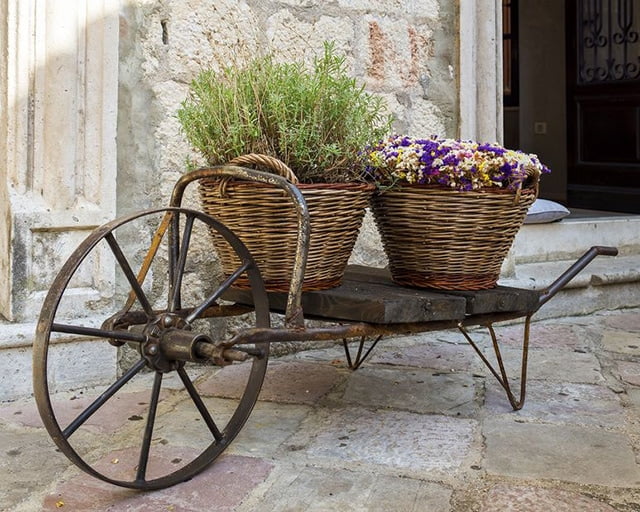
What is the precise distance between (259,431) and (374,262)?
1.43 meters

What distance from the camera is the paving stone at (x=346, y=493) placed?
1922 millimetres

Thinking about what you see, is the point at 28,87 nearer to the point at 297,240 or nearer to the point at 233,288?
the point at 233,288

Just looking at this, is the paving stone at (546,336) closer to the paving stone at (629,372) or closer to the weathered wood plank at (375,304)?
the paving stone at (629,372)

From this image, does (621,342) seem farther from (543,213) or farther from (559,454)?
(559,454)

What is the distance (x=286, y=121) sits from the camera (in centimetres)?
218

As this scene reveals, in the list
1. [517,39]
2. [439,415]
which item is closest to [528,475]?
[439,415]

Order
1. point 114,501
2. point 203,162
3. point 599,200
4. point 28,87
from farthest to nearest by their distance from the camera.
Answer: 1. point 599,200
2. point 203,162
3. point 28,87
4. point 114,501

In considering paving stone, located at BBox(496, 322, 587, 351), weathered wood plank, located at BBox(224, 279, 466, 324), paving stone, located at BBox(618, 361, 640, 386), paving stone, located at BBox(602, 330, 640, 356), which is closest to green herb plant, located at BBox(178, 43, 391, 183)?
weathered wood plank, located at BBox(224, 279, 466, 324)

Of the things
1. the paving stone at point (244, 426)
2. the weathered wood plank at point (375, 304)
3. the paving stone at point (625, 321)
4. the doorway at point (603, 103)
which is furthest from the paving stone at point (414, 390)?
the doorway at point (603, 103)

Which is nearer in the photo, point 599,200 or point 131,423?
point 131,423

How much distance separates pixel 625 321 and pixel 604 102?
2.95 meters

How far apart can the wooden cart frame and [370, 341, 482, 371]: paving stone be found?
2.40ft

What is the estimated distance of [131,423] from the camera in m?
2.50

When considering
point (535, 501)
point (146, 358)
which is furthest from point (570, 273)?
point (146, 358)
